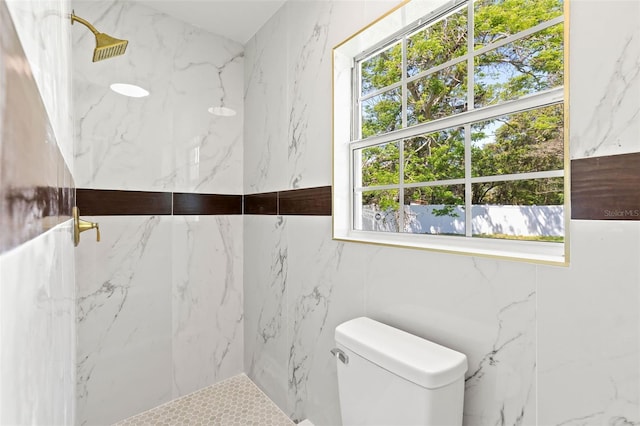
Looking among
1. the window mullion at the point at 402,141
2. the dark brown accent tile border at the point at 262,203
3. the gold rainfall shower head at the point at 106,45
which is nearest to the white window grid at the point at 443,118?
the window mullion at the point at 402,141

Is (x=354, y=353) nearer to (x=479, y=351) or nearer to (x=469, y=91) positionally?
(x=479, y=351)

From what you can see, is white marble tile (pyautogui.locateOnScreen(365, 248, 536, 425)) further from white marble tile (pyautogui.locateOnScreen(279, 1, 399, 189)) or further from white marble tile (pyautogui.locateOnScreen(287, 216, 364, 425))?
white marble tile (pyautogui.locateOnScreen(279, 1, 399, 189))

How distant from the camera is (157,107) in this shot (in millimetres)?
2033

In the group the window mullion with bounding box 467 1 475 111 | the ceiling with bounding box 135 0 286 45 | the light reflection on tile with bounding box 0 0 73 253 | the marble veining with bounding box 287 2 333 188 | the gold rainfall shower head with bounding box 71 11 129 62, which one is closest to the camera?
the light reflection on tile with bounding box 0 0 73 253

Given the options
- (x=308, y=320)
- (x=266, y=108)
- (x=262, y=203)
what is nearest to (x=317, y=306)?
(x=308, y=320)

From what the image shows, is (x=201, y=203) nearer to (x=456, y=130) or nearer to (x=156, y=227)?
(x=156, y=227)

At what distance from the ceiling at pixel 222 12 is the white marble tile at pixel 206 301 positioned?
1.31 meters

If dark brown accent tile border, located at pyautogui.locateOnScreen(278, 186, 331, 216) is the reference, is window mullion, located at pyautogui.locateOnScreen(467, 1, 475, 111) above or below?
above

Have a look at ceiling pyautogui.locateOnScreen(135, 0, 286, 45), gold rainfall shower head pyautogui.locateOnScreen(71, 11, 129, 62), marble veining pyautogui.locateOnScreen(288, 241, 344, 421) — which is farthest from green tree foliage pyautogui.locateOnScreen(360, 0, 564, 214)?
gold rainfall shower head pyautogui.locateOnScreen(71, 11, 129, 62)

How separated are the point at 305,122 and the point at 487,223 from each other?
106cm

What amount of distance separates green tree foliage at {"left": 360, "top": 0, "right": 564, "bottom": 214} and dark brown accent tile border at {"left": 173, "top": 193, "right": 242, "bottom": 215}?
3.85 feet

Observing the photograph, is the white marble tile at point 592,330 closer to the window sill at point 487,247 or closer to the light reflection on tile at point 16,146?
the window sill at point 487,247

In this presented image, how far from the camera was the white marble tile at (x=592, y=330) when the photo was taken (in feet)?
2.46

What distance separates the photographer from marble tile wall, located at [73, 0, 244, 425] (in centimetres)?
182
